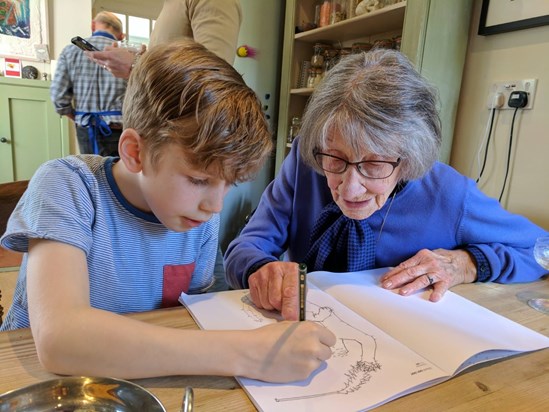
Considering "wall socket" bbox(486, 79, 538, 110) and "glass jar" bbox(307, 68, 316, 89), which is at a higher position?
"glass jar" bbox(307, 68, 316, 89)

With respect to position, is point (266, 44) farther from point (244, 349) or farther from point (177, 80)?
point (244, 349)

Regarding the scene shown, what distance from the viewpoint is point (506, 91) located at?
1.53m

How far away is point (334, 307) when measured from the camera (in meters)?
0.72

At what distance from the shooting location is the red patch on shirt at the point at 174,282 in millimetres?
847

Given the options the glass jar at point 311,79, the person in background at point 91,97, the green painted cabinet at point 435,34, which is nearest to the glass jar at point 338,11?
the green painted cabinet at point 435,34

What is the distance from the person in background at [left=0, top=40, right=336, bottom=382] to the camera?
0.49 metres

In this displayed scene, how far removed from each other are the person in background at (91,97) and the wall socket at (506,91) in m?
1.58

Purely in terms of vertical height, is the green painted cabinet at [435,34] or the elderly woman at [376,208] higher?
the green painted cabinet at [435,34]

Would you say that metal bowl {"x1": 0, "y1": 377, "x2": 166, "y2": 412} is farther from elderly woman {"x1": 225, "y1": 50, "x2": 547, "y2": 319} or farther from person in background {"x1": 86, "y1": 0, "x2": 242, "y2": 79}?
person in background {"x1": 86, "y1": 0, "x2": 242, "y2": 79}

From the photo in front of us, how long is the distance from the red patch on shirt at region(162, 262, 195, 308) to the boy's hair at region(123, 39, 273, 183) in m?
0.28

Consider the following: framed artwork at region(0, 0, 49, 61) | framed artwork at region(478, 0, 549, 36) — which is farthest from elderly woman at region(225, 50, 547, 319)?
framed artwork at region(0, 0, 49, 61)

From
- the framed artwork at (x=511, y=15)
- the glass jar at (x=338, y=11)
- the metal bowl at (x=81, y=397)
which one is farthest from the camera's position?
the glass jar at (x=338, y=11)

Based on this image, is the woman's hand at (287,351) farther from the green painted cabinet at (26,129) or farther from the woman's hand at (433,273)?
the green painted cabinet at (26,129)

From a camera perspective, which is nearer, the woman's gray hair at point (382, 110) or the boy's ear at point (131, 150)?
the boy's ear at point (131, 150)
